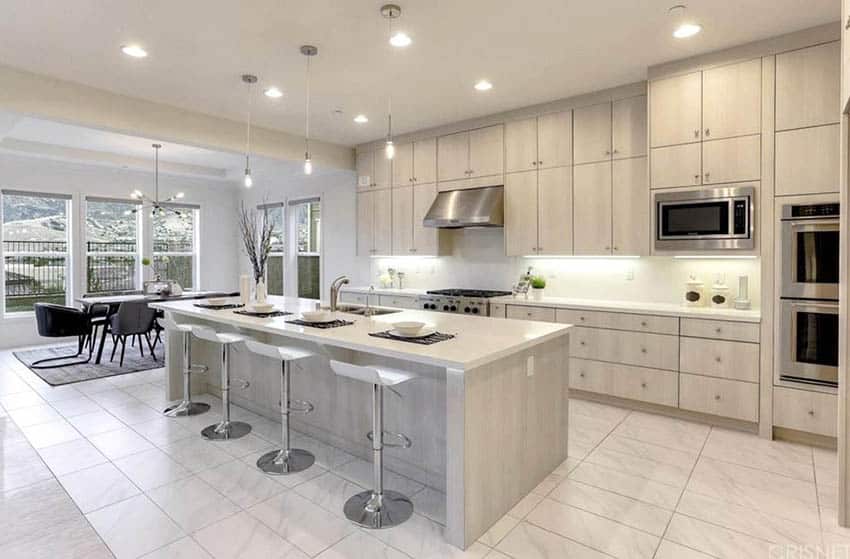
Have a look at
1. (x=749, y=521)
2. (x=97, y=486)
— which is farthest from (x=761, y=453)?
(x=97, y=486)

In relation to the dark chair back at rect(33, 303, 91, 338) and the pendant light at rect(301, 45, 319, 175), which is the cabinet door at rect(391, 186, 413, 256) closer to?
the pendant light at rect(301, 45, 319, 175)

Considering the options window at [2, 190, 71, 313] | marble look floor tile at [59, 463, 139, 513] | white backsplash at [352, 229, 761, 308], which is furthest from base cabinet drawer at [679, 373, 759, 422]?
window at [2, 190, 71, 313]

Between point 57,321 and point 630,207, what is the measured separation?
6683mm

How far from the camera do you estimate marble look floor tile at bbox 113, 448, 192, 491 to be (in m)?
2.87

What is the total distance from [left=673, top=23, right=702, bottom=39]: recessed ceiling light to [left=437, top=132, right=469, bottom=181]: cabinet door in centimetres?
Result: 247

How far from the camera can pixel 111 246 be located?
7.84 metres

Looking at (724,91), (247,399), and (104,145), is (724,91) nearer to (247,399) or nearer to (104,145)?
(247,399)

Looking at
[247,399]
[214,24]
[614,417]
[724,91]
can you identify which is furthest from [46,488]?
[724,91]

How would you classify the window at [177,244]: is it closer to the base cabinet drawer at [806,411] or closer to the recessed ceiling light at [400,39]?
the recessed ceiling light at [400,39]

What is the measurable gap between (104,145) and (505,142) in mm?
5528

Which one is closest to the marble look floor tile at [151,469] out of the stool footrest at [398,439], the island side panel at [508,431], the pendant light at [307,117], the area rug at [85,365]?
the stool footrest at [398,439]

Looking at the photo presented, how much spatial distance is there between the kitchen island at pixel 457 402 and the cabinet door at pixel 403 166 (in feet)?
9.12

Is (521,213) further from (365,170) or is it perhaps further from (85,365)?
(85,365)

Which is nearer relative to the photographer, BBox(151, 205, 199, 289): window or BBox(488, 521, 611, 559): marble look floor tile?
BBox(488, 521, 611, 559): marble look floor tile
